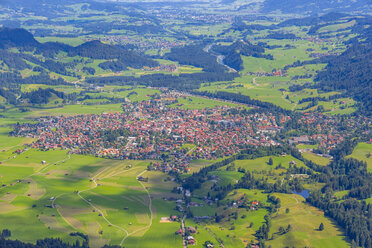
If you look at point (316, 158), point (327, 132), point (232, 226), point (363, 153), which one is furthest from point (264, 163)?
point (327, 132)

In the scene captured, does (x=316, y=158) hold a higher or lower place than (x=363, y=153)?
lower

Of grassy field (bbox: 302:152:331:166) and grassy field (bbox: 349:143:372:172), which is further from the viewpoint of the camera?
grassy field (bbox: 302:152:331:166)

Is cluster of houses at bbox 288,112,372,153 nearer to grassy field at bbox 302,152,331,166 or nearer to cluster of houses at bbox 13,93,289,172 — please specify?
grassy field at bbox 302,152,331,166

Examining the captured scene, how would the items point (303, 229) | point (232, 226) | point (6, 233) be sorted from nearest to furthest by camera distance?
1. point (6, 233)
2. point (303, 229)
3. point (232, 226)

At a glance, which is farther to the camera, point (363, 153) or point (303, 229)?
point (363, 153)

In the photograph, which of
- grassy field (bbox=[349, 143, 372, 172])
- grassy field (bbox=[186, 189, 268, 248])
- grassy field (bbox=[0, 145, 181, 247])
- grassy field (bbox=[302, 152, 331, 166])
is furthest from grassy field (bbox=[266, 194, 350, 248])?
grassy field (bbox=[349, 143, 372, 172])

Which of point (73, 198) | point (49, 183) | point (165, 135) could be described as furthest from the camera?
point (165, 135)

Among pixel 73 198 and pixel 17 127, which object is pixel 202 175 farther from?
pixel 17 127

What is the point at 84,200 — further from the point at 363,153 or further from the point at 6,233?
the point at 363,153

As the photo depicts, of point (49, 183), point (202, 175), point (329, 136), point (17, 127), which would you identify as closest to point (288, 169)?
point (202, 175)
